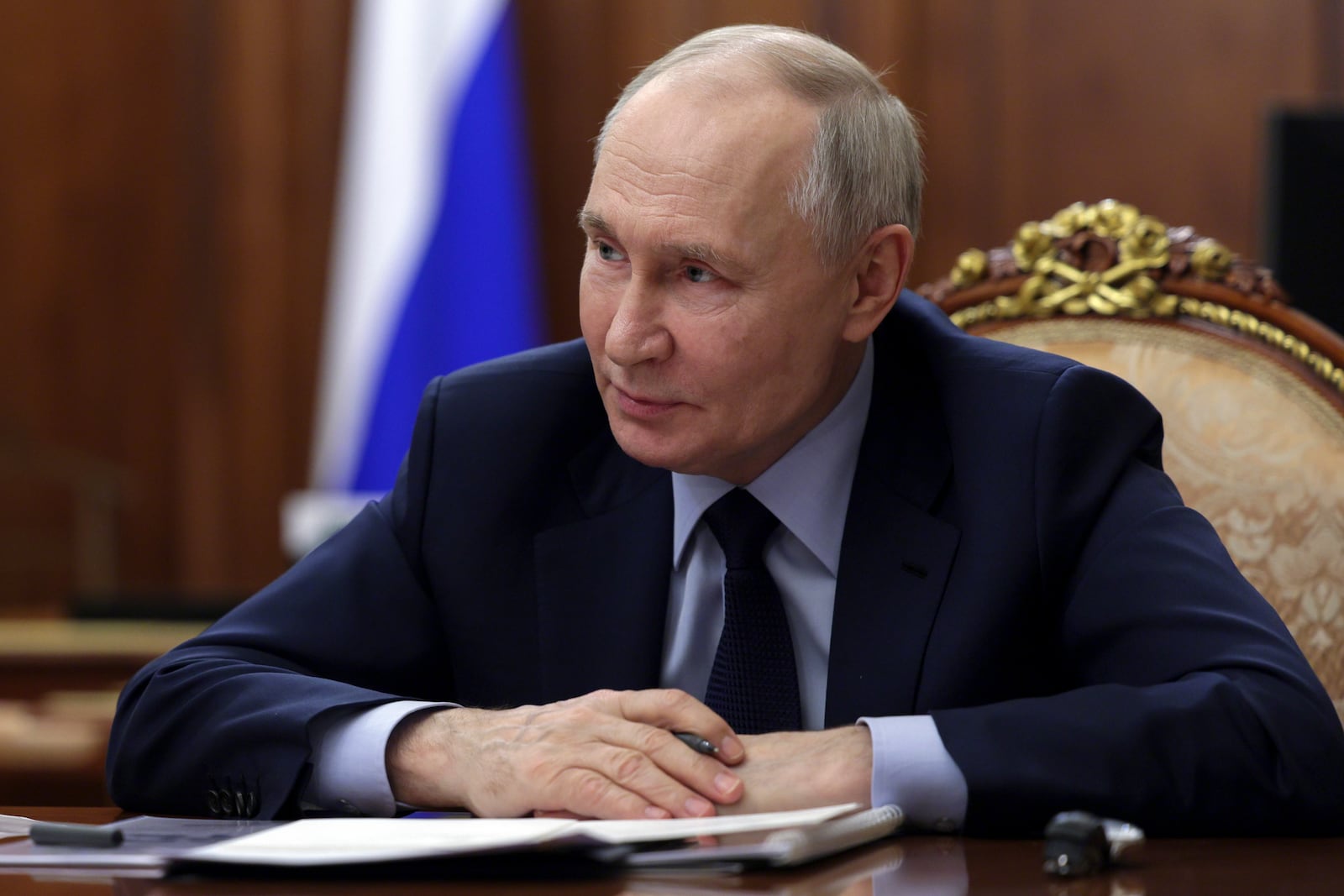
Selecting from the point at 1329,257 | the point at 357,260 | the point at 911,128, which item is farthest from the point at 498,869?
the point at 357,260

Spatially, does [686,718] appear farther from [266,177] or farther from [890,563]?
[266,177]

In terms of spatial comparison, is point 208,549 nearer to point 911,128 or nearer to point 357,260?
point 357,260

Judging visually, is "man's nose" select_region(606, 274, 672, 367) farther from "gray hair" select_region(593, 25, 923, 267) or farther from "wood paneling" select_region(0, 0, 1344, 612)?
"wood paneling" select_region(0, 0, 1344, 612)

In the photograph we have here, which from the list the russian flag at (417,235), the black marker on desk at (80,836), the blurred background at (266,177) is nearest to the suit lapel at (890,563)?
the black marker on desk at (80,836)

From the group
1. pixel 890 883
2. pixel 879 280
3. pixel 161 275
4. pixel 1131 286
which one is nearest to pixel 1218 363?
pixel 1131 286

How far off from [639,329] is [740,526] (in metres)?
0.28

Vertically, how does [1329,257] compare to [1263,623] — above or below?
above

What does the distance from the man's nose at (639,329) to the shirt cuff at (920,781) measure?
1.72ft

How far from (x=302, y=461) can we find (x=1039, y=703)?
410cm

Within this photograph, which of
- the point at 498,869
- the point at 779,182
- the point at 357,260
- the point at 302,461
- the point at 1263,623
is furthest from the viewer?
the point at 302,461

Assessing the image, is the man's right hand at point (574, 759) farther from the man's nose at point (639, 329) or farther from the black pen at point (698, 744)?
the man's nose at point (639, 329)

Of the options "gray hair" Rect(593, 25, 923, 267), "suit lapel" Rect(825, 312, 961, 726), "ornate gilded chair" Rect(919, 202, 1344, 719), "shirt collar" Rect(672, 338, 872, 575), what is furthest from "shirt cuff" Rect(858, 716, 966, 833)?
"ornate gilded chair" Rect(919, 202, 1344, 719)

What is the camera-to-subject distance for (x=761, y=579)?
1736 millimetres

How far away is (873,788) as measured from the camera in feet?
4.33
